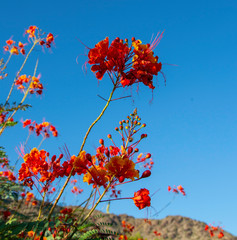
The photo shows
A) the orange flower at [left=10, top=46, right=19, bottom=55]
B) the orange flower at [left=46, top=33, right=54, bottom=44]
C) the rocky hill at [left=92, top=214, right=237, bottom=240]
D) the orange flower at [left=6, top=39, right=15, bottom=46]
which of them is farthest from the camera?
the rocky hill at [left=92, top=214, right=237, bottom=240]

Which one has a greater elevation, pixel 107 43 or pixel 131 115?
pixel 107 43

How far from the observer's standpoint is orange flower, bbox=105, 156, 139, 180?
1555 mm

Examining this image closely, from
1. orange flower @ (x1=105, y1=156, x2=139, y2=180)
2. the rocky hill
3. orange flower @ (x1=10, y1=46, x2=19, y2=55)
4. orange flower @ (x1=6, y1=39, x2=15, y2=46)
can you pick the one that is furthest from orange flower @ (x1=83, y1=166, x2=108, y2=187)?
the rocky hill

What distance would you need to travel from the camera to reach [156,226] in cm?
1130

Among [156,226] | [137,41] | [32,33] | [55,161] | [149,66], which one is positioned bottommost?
[55,161]

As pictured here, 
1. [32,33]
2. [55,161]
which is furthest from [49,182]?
[32,33]

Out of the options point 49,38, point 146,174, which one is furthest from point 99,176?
point 49,38

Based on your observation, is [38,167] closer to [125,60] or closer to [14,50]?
[125,60]

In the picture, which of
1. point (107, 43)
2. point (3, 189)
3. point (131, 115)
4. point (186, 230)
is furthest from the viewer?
point (186, 230)

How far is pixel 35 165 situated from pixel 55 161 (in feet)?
0.66

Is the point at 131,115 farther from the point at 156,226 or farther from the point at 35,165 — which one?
the point at 156,226

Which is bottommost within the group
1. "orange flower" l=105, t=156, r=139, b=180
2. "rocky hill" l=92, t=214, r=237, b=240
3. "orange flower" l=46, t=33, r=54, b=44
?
"orange flower" l=105, t=156, r=139, b=180

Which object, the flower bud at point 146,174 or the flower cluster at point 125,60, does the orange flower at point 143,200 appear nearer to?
the flower bud at point 146,174

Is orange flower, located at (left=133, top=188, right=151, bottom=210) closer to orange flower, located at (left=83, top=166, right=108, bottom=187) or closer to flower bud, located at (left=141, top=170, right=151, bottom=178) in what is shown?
flower bud, located at (left=141, top=170, right=151, bottom=178)
